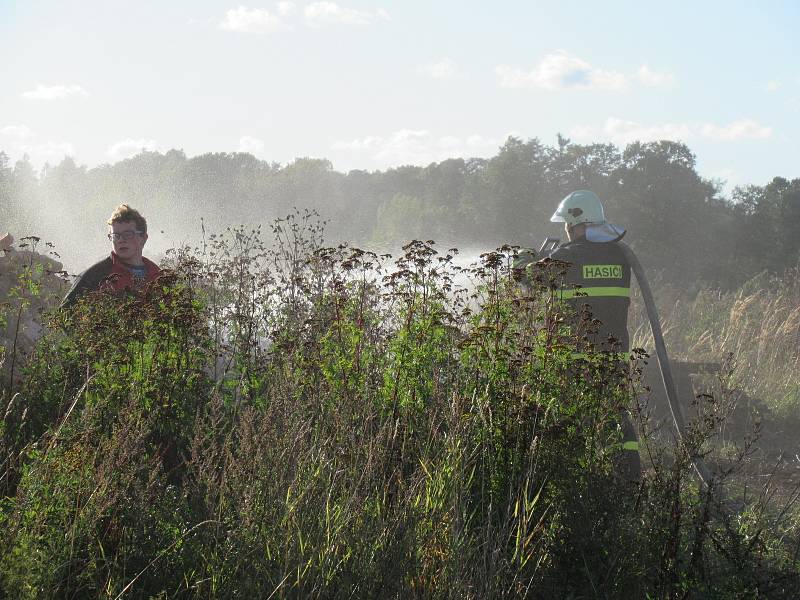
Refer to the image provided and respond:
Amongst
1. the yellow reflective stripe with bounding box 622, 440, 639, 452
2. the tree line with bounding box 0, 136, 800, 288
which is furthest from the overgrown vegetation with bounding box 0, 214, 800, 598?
the tree line with bounding box 0, 136, 800, 288

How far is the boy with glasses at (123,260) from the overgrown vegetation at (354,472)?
755mm

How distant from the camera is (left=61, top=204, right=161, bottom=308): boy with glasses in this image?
6055 mm

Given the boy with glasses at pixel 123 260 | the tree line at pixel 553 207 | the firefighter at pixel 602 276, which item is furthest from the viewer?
the tree line at pixel 553 207

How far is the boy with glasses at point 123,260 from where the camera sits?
6.05 meters

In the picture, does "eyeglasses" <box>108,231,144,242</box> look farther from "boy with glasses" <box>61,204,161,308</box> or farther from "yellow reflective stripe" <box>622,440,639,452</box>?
"yellow reflective stripe" <box>622,440,639,452</box>

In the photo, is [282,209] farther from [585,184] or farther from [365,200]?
[585,184]

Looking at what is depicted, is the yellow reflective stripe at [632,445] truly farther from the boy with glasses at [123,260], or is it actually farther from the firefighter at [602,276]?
the boy with glasses at [123,260]

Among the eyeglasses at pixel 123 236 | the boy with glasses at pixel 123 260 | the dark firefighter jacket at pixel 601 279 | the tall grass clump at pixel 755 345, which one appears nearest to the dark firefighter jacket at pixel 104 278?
the boy with glasses at pixel 123 260

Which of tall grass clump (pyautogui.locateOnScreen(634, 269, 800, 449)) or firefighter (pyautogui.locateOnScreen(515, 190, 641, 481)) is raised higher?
firefighter (pyautogui.locateOnScreen(515, 190, 641, 481))

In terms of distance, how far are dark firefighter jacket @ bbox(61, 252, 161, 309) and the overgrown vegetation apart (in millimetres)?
466

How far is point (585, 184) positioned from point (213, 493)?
2562 cm

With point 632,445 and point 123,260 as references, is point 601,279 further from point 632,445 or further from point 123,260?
point 123,260

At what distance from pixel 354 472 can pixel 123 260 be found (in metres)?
3.51

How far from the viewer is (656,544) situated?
367cm
